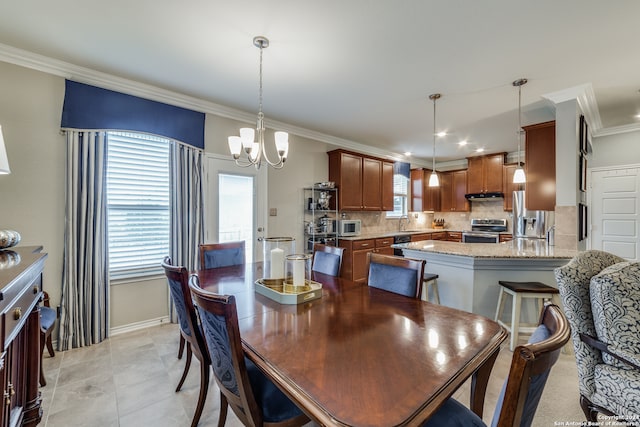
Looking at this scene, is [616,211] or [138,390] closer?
[138,390]

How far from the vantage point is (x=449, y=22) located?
196cm

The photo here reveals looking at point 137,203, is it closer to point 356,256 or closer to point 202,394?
point 202,394

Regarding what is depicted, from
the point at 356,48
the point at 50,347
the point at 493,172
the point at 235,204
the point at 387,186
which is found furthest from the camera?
the point at 493,172

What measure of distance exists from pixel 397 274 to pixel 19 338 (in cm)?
208

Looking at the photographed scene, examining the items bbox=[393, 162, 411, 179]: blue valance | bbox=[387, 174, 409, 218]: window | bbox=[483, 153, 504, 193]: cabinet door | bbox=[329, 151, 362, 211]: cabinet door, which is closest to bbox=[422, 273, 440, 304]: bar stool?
bbox=[329, 151, 362, 211]: cabinet door

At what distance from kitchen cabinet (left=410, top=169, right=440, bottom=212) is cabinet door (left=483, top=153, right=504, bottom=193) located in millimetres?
1232

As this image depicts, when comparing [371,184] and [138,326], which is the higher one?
[371,184]

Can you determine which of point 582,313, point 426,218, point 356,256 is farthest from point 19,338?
point 426,218

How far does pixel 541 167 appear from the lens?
3.48m

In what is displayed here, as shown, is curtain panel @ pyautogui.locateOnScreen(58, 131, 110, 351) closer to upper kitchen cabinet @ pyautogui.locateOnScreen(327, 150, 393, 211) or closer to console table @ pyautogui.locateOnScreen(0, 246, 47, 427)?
console table @ pyautogui.locateOnScreen(0, 246, 47, 427)

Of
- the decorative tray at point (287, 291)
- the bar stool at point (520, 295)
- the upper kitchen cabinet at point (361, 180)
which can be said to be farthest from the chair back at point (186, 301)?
the upper kitchen cabinet at point (361, 180)

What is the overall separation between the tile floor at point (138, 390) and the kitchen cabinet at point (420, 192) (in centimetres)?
449

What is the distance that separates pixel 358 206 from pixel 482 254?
2.67m

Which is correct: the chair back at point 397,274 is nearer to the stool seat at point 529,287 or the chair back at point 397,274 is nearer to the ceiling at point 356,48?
the stool seat at point 529,287
